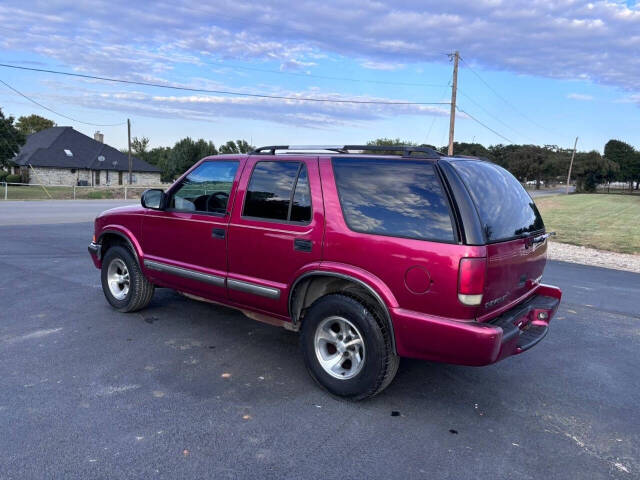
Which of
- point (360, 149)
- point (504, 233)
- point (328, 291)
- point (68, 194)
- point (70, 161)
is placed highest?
point (70, 161)

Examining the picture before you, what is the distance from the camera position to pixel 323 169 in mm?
3957

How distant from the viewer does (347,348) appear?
3740 millimetres

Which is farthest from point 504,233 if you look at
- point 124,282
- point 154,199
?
point 124,282

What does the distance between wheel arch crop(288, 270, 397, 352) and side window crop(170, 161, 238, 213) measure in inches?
45.1

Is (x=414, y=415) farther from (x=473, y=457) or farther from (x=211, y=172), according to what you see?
(x=211, y=172)

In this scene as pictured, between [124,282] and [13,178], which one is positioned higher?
[13,178]

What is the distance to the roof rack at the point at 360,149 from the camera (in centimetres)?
371

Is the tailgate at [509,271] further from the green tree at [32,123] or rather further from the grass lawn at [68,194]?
the green tree at [32,123]

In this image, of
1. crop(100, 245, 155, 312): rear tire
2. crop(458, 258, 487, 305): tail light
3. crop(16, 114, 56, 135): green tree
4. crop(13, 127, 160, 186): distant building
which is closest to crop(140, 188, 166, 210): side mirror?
crop(100, 245, 155, 312): rear tire

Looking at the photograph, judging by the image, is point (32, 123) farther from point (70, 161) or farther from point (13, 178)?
point (13, 178)

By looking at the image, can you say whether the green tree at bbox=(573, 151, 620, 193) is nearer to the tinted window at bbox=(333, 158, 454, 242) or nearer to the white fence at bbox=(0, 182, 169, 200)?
the white fence at bbox=(0, 182, 169, 200)

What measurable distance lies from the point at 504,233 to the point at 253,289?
2.12 metres

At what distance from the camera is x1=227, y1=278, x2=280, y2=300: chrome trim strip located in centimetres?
412

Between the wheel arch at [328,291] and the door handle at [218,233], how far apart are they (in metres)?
0.95
